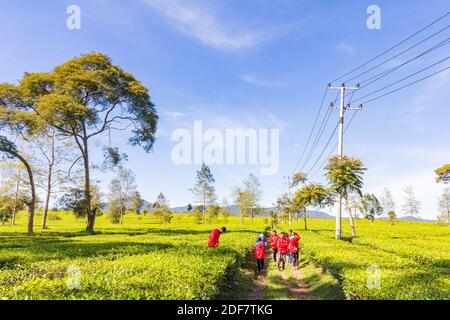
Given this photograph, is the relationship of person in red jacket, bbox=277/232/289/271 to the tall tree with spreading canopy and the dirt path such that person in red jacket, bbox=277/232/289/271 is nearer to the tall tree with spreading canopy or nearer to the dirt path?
the dirt path

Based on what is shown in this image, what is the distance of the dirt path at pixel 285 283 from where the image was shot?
13.2 m

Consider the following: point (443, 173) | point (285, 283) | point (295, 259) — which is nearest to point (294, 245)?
point (295, 259)

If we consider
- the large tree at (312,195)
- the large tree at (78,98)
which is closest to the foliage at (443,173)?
the large tree at (312,195)

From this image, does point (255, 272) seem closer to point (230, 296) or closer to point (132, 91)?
point (230, 296)

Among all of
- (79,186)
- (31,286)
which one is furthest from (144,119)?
(31,286)

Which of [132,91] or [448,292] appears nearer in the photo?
[448,292]

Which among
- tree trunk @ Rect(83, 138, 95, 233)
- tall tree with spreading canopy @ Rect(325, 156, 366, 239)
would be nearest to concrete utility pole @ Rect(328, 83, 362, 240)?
tall tree with spreading canopy @ Rect(325, 156, 366, 239)

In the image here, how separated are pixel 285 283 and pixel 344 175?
18665mm

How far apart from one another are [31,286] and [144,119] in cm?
3432

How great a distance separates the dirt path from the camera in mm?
13156

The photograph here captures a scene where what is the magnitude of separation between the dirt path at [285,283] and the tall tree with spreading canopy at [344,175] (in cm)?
1435

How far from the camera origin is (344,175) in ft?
103
